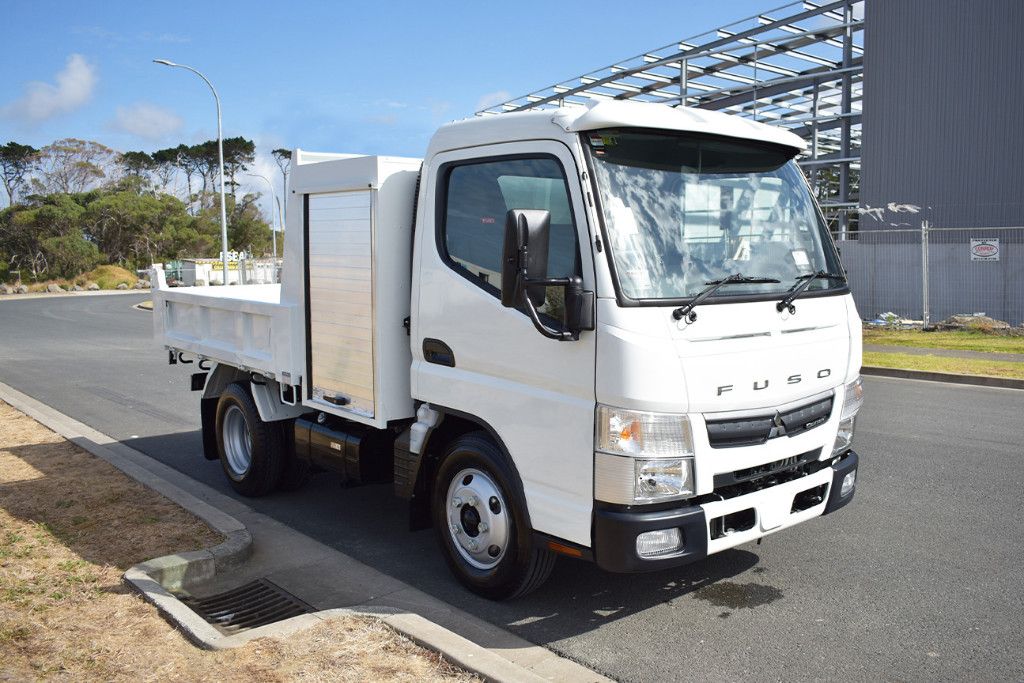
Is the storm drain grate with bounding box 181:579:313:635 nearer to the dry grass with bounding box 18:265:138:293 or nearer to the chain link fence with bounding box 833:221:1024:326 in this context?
the chain link fence with bounding box 833:221:1024:326

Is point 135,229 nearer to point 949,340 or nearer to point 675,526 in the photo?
point 949,340

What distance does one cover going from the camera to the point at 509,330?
4.42 meters

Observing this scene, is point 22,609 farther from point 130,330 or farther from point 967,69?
point 967,69

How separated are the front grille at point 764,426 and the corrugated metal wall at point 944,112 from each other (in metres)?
18.1

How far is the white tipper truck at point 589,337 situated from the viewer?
13.2 feet

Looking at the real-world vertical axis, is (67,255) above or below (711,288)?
above

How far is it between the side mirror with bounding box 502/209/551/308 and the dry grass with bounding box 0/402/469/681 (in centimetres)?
171

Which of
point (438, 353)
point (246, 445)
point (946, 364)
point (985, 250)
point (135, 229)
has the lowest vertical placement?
point (946, 364)

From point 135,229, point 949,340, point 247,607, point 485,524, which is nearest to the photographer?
point 485,524

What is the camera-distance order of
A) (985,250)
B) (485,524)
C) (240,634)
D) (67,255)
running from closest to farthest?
(240,634), (485,524), (985,250), (67,255)

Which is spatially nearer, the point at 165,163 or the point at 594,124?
the point at 594,124

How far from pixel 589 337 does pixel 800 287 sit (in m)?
1.28

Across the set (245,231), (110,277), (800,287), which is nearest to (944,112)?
(800,287)

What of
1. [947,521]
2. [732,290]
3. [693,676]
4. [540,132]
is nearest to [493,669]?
[693,676]
